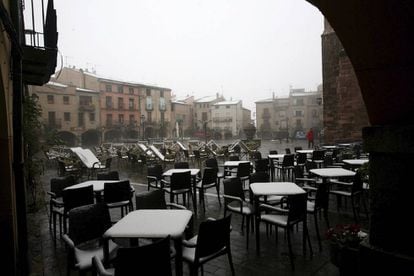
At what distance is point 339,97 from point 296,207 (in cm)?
1149

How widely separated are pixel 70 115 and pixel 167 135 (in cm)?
1571

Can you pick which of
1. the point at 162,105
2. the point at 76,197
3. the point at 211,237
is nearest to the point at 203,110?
the point at 162,105

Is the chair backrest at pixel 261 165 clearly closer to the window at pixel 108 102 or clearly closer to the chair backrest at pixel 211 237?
the chair backrest at pixel 211 237

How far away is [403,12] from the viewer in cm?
158

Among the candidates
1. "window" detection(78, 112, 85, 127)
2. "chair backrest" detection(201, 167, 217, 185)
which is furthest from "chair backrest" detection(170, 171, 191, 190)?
"window" detection(78, 112, 85, 127)

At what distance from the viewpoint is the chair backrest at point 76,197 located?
164 inches

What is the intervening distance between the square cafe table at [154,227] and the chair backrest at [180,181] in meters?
2.27

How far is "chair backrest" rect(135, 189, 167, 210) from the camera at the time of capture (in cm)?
371

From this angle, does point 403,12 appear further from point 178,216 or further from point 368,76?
point 178,216

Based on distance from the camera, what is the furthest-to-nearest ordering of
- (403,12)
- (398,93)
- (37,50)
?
1. (37,50)
2. (398,93)
3. (403,12)

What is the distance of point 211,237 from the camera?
2719 mm

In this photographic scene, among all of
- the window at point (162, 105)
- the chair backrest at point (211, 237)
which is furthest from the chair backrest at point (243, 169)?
the window at point (162, 105)

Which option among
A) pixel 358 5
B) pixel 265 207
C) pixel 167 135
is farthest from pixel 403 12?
pixel 167 135

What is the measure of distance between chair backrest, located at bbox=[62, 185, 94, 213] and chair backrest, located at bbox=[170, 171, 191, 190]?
1668 mm
